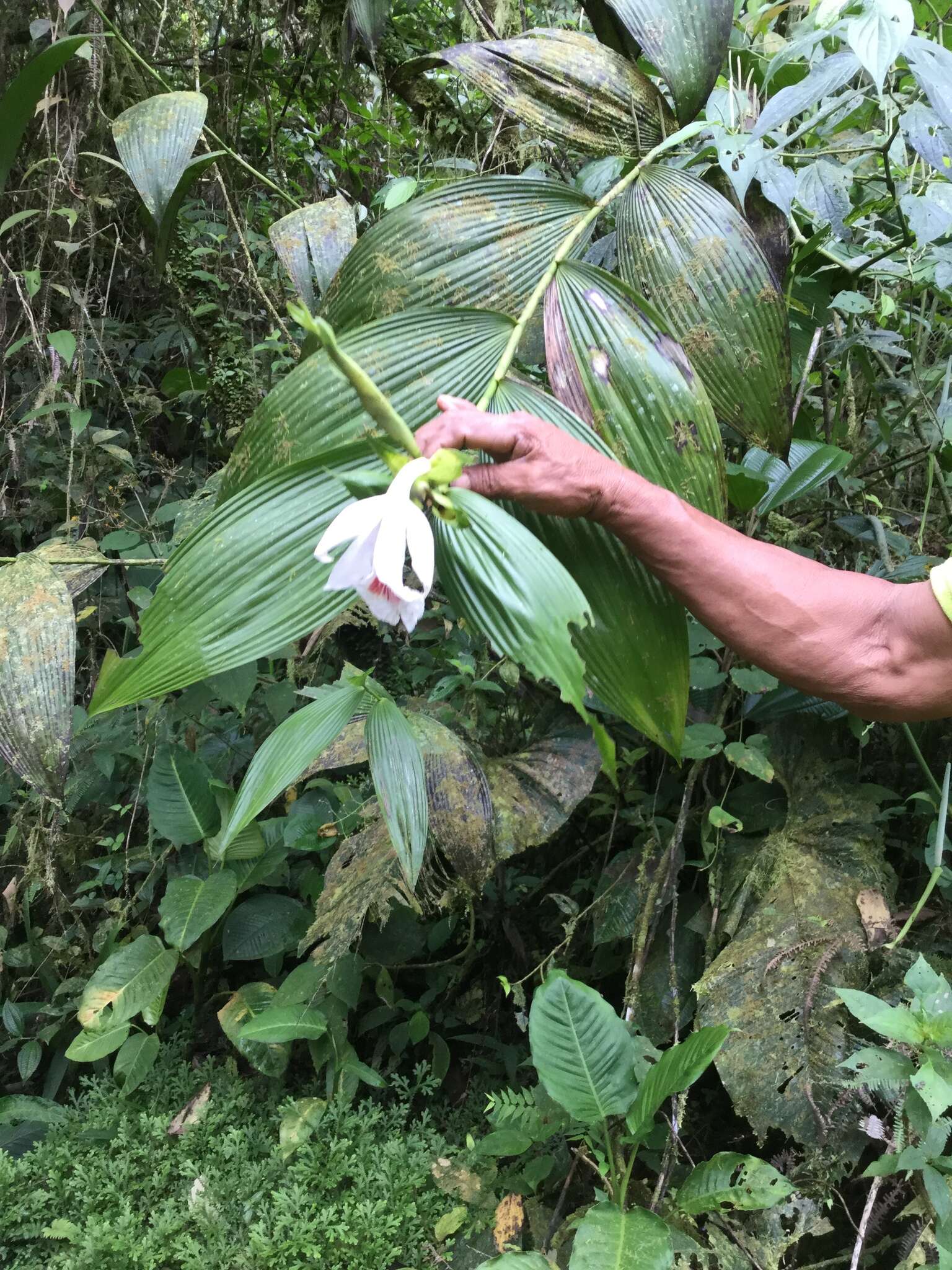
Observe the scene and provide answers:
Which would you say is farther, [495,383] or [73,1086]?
[73,1086]

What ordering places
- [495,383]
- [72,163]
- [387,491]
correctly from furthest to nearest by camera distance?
[72,163] → [495,383] → [387,491]

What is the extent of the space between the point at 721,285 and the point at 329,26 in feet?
4.05

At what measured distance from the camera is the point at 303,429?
0.54 meters

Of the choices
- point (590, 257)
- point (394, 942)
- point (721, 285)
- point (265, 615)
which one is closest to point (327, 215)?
point (590, 257)

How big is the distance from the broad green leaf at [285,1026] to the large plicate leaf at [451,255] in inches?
33.6

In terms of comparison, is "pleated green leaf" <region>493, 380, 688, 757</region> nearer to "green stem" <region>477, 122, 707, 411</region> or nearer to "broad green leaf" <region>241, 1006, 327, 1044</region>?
"green stem" <region>477, 122, 707, 411</region>

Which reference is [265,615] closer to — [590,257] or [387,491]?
[387,491]

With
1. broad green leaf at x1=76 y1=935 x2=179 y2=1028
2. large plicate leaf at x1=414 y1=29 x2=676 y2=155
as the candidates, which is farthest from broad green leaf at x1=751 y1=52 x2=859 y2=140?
broad green leaf at x1=76 y1=935 x2=179 y2=1028

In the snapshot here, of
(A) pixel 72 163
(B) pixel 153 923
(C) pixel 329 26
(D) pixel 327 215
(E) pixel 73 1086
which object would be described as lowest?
(E) pixel 73 1086

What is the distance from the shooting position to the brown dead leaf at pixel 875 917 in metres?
0.86

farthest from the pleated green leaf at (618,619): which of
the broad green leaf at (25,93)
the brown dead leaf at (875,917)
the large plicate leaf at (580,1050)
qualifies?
the broad green leaf at (25,93)

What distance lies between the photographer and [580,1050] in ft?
2.63

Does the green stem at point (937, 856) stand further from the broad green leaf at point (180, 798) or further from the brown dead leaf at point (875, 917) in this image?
the broad green leaf at point (180, 798)

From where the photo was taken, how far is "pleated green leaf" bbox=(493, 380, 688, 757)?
20.4 inches
